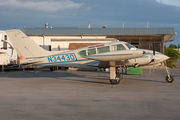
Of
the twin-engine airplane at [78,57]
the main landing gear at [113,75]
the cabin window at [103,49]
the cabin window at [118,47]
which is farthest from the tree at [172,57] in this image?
the cabin window at [103,49]

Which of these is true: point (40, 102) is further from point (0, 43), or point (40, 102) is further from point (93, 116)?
point (0, 43)

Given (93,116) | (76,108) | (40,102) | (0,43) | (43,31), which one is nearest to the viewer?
(93,116)

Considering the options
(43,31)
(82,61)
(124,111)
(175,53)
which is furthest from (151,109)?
(175,53)

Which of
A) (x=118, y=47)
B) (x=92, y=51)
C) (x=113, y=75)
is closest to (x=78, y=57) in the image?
(x=92, y=51)

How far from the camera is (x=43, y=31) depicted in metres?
32.7

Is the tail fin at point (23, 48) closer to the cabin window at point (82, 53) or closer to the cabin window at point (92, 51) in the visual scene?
the cabin window at point (82, 53)

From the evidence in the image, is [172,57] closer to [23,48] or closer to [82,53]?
[82,53]

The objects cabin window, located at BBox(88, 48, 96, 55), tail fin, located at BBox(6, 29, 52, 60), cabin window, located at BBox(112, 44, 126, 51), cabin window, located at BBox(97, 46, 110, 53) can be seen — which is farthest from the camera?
tail fin, located at BBox(6, 29, 52, 60)

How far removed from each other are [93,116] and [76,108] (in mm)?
1218

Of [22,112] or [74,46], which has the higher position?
[74,46]

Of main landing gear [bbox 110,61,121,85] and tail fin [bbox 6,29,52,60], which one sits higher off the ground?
tail fin [bbox 6,29,52,60]

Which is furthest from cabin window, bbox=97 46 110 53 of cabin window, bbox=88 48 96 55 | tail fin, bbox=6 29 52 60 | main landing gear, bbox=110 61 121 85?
tail fin, bbox=6 29 52 60

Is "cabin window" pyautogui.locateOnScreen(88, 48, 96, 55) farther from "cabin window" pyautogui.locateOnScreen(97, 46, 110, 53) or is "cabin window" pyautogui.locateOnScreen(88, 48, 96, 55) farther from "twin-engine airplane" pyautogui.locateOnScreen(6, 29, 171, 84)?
"cabin window" pyautogui.locateOnScreen(97, 46, 110, 53)

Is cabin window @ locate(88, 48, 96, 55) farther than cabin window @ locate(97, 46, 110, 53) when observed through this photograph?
Yes
